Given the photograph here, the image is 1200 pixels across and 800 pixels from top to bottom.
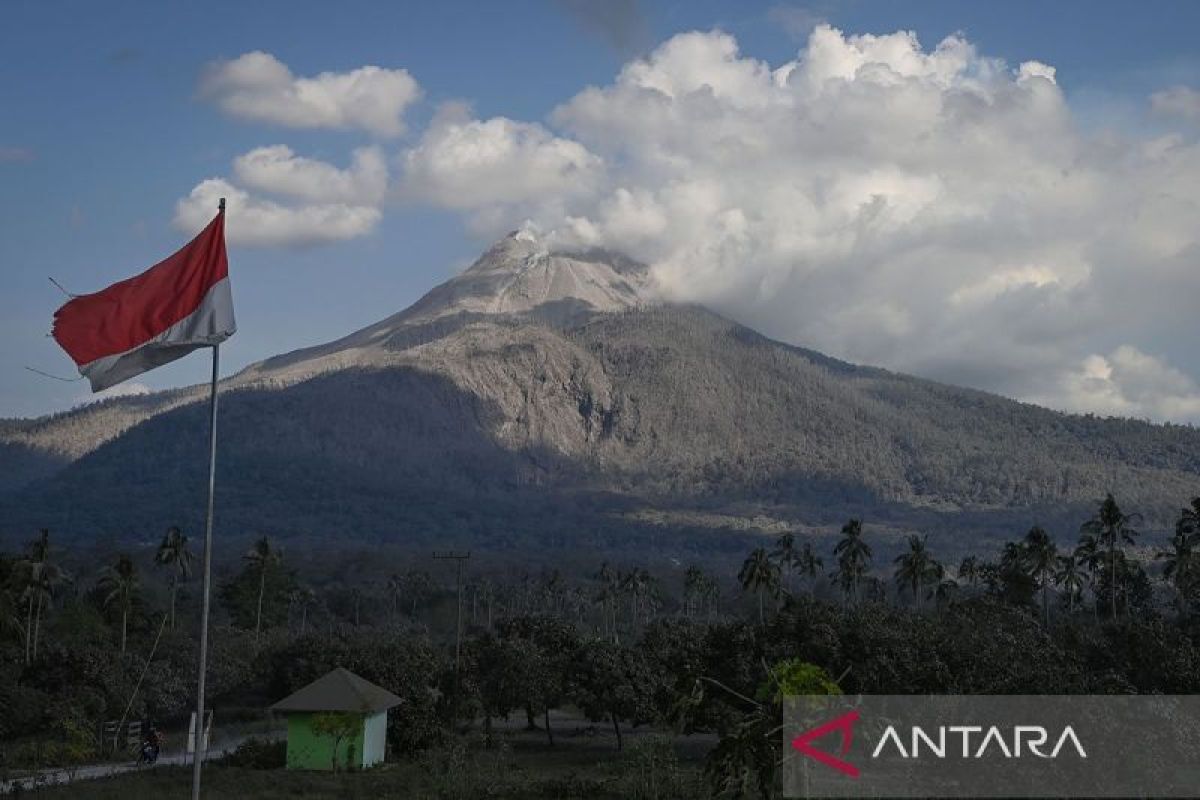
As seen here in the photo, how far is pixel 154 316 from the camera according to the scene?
22.5 meters

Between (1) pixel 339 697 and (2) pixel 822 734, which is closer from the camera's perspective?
(2) pixel 822 734

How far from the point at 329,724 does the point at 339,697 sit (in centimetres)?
162

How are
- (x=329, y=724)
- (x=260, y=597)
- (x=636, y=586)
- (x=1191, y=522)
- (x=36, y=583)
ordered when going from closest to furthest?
(x=329, y=724) < (x=36, y=583) < (x=1191, y=522) < (x=260, y=597) < (x=636, y=586)

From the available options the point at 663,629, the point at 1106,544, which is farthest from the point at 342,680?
the point at 1106,544

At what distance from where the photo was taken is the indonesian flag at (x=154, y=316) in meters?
22.1

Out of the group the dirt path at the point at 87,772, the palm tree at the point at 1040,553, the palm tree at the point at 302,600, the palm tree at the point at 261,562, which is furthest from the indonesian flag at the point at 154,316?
the palm tree at the point at 302,600

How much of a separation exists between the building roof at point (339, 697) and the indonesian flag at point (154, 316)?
34159mm

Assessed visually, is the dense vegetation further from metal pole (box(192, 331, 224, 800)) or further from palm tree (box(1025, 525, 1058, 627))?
metal pole (box(192, 331, 224, 800))

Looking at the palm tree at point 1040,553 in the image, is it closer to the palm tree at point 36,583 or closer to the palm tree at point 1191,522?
the palm tree at point 1191,522

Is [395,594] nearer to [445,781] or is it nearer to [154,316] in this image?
A: [445,781]

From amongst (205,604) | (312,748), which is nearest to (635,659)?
(312,748)

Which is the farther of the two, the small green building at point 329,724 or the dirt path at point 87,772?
the small green building at point 329,724

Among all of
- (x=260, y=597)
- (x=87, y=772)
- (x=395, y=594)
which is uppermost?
(x=260, y=597)

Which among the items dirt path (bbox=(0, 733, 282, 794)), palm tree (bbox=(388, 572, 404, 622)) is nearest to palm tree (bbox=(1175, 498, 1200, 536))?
dirt path (bbox=(0, 733, 282, 794))
